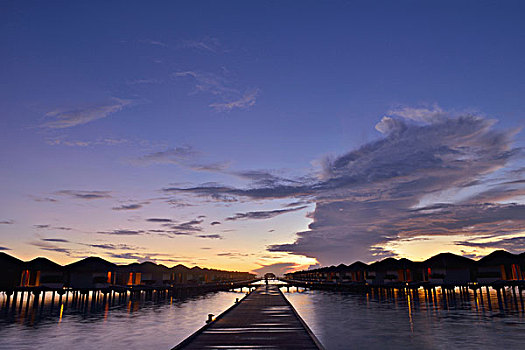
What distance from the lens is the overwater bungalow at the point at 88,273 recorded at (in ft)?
178

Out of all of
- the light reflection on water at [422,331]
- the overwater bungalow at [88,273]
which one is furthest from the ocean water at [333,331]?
the overwater bungalow at [88,273]

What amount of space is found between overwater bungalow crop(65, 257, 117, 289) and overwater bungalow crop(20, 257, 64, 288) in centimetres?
136

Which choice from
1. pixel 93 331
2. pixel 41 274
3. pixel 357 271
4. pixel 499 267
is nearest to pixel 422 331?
pixel 93 331

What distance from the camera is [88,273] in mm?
55281

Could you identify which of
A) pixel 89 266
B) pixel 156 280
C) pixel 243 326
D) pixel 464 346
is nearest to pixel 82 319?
pixel 243 326

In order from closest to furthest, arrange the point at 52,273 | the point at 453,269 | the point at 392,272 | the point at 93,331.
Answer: the point at 93,331 → the point at 52,273 → the point at 453,269 → the point at 392,272

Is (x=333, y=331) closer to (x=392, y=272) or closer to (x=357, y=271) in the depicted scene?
(x=392, y=272)

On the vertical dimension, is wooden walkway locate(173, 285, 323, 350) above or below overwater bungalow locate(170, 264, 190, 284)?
below

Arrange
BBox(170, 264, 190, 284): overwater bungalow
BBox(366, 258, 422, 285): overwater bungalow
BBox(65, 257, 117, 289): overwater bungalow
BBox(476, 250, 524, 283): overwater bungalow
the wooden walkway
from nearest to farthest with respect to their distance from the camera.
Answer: the wooden walkway, BBox(476, 250, 524, 283): overwater bungalow, BBox(65, 257, 117, 289): overwater bungalow, BBox(366, 258, 422, 285): overwater bungalow, BBox(170, 264, 190, 284): overwater bungalow

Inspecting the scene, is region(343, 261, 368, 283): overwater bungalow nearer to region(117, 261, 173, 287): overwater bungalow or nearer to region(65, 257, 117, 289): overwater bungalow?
region(117, 261, 173, 287): overwater bungalow

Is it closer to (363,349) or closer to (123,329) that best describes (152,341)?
(123,329)

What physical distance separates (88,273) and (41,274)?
6.40m

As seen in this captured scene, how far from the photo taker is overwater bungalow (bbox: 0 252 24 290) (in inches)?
1801

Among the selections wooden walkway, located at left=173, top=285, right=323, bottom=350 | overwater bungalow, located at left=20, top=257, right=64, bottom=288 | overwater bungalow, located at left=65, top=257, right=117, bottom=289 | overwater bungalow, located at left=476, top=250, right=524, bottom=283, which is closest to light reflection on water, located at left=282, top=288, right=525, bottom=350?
wooden walkway, located at left=173, top=285, right=323, bottom=350
